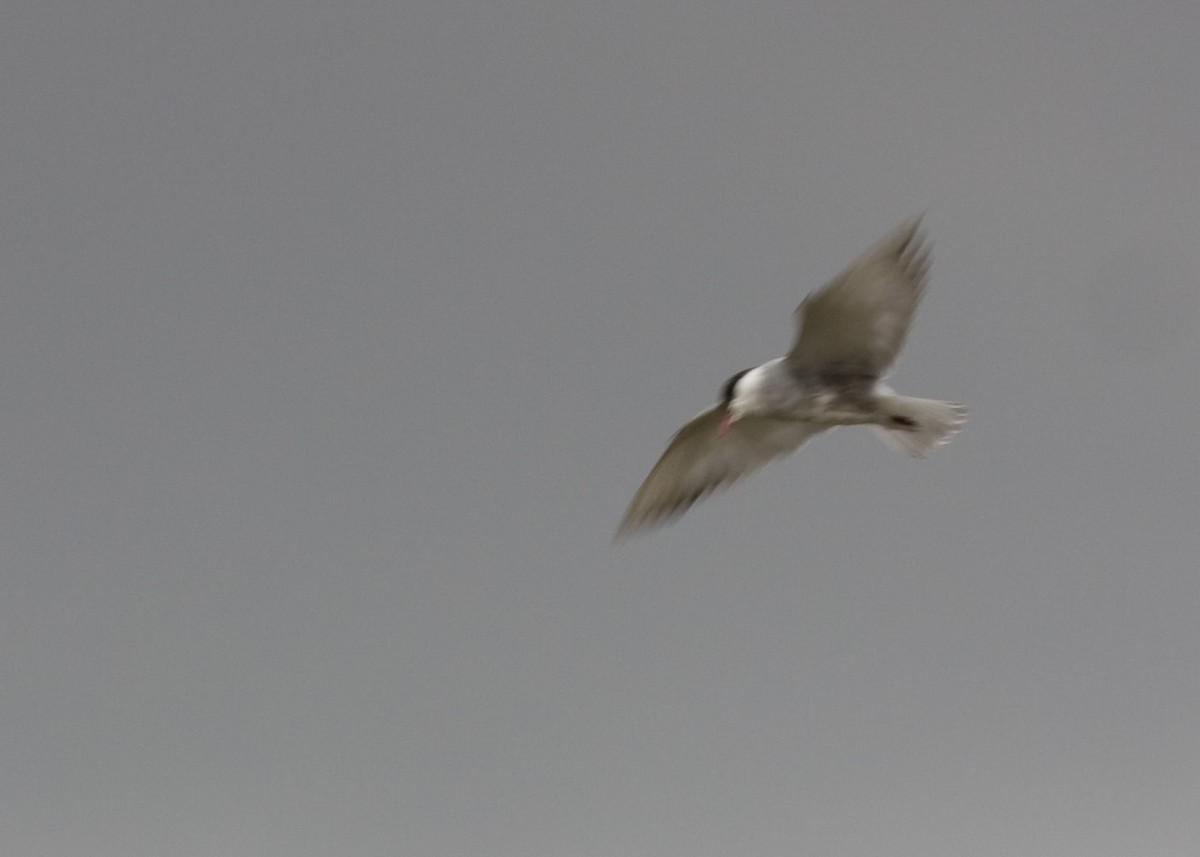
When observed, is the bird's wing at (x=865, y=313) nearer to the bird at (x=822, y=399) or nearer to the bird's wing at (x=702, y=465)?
the bird at (x=822, y=399)

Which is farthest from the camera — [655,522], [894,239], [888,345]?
[655,522]

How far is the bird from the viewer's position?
13375 mm

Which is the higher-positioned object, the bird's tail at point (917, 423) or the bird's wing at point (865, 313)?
the bird's wing at point (865, 313)

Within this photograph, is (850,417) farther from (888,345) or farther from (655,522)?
(655,522)

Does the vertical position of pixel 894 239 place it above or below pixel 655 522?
above

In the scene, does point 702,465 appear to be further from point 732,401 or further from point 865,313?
point 865,313

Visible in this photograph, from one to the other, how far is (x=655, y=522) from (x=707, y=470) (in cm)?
83

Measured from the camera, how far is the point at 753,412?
14.8 metres

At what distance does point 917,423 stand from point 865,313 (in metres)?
1.65

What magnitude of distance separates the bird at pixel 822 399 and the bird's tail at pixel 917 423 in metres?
0.01

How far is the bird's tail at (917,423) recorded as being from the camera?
1451 centimetres

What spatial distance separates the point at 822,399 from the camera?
1459 centimetres

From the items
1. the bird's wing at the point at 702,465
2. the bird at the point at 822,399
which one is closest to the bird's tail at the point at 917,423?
the bird at the point at 822,399

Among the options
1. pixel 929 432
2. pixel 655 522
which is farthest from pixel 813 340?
pixel 655 522
